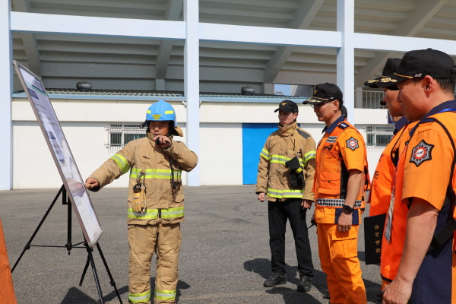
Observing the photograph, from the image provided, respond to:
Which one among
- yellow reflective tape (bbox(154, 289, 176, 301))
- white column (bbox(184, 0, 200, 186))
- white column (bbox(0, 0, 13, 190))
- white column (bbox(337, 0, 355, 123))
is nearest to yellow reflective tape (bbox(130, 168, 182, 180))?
yellow reflective tape (bbox(154, 289, 176, 301))

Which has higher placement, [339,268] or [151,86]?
[151,86]

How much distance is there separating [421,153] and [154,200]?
244 centimetres

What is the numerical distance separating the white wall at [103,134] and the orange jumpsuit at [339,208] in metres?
12.7

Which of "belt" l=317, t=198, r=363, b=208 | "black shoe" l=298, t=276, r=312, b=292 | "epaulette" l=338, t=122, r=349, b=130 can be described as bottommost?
"black shoe" l=298, t=276, r=312, b=292

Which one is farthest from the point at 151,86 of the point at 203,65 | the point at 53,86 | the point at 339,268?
the point at 339,268

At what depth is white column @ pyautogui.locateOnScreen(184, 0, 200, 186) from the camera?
1562cm

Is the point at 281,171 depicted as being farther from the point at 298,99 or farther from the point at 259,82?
the point at 259,82

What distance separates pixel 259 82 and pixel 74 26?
35.7ft

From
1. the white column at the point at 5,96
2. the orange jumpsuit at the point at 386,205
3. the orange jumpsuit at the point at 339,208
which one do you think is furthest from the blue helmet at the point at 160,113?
the white column at the point at 5,96

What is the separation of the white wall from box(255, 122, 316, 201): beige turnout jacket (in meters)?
11.5

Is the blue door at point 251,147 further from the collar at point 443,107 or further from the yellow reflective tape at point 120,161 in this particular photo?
the collar at point 443,107

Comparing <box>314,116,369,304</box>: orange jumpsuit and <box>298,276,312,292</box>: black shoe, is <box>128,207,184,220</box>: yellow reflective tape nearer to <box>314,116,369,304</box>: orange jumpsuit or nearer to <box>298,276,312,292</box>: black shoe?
<box>314,116,369,304</box>: orange jumpsuit

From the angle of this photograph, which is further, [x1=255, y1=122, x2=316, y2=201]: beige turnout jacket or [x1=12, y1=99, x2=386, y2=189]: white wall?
[x1=12, y1=99, x2=386, y2=189]: white wall

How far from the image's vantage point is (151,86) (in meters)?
21.5
